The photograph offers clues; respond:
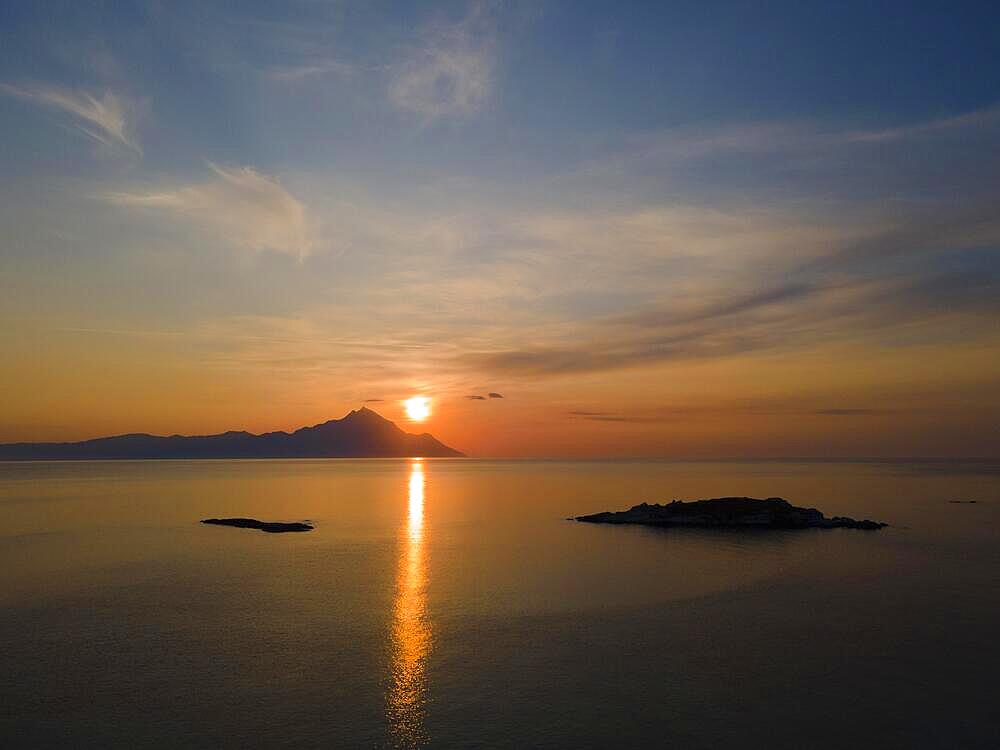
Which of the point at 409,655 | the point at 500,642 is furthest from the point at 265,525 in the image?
the point at 500,642

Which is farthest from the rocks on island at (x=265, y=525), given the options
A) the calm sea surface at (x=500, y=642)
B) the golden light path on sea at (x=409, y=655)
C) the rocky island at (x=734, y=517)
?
the rocky island at (x=734, y=517)

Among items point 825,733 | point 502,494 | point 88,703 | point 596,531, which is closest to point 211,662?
point 88,703

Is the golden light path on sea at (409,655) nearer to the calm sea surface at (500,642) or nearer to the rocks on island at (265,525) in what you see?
the calm sea surface at (500,642)

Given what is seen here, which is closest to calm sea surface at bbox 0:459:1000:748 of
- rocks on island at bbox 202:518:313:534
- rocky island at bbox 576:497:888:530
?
rocks on island at bbox 202:518:313:534

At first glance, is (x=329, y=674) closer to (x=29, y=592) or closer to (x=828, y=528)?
(x=29, y=592)

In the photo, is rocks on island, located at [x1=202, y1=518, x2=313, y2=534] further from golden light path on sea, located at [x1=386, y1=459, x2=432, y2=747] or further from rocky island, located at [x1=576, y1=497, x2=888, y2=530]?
rocky island, located at [x1=576, y1=497, x2=888, y2=530]
